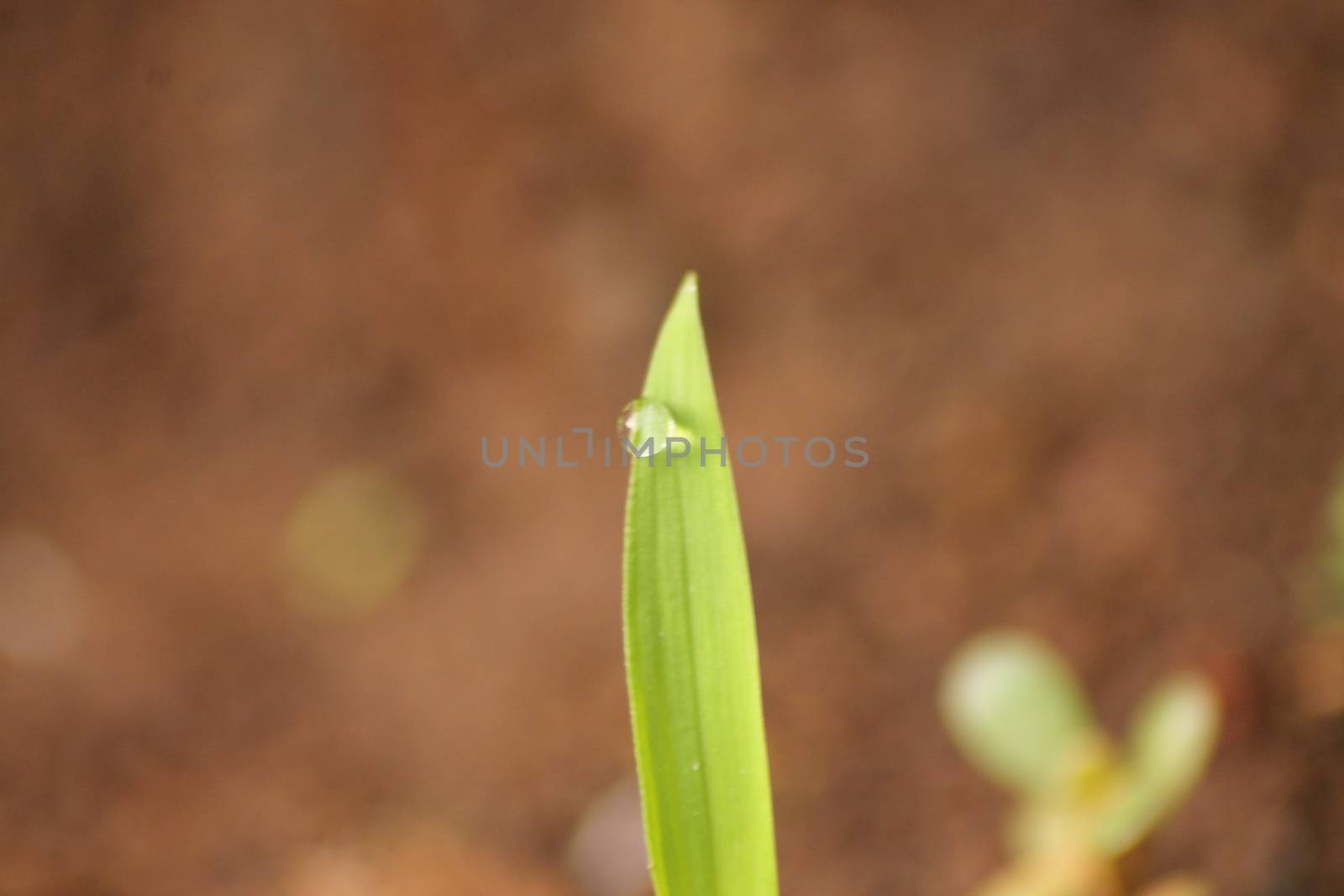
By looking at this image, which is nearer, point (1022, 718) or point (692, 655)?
point (692, 655)

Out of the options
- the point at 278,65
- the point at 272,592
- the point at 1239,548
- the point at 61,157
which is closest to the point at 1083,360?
the point at 1239,548

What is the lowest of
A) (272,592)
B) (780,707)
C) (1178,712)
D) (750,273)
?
(1178,712)

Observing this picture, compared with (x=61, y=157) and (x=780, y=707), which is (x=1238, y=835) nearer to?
(x=780, y=707)

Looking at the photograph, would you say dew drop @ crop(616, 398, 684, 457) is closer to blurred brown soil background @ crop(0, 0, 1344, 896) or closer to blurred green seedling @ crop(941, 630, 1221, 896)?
blurred green seedling @ crop(941, 630, 1221, 896)

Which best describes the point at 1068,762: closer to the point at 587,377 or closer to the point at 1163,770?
the point at 1163,770
